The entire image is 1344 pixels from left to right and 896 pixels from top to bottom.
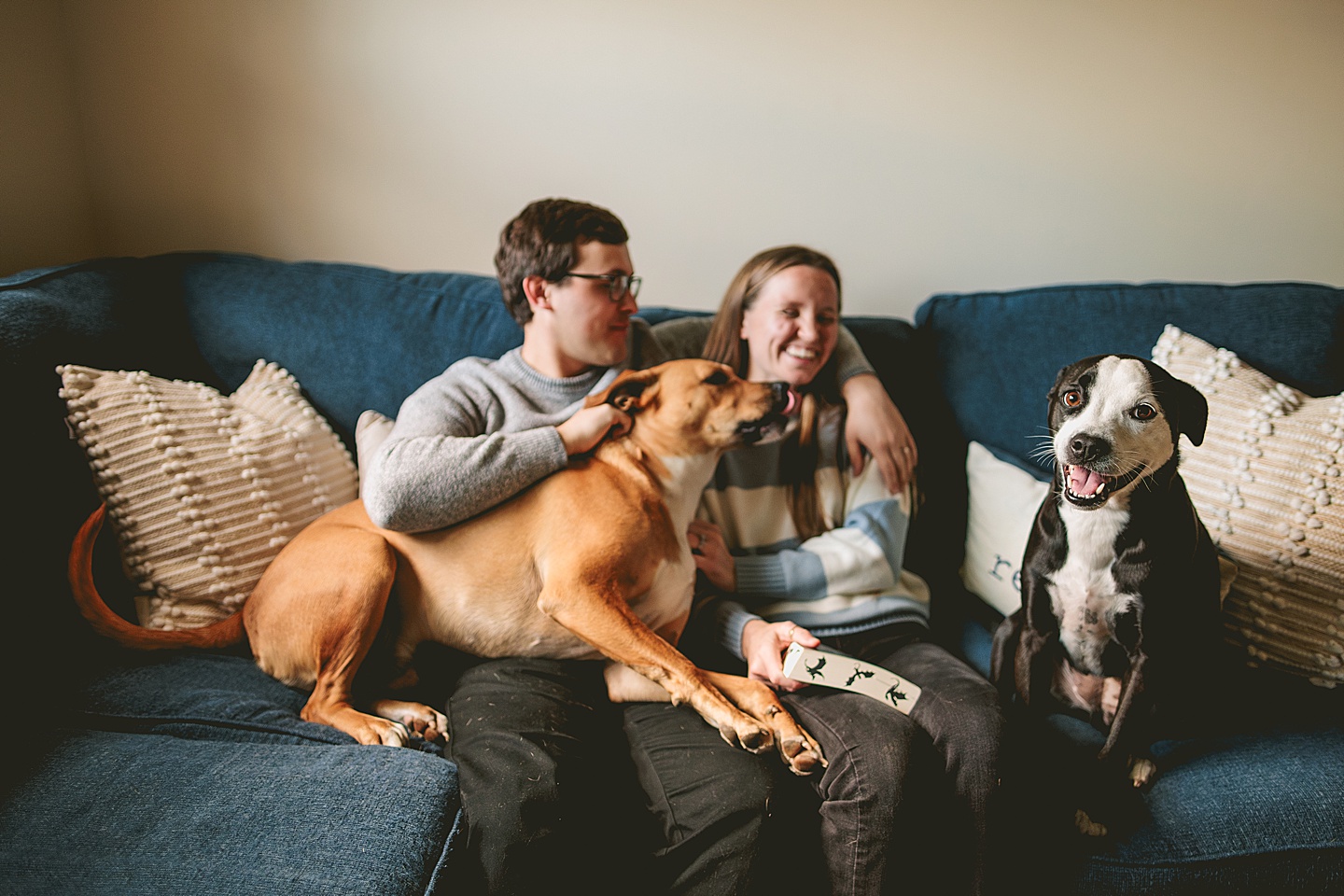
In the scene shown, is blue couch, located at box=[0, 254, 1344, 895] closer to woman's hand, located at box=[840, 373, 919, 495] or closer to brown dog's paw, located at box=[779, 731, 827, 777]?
woman's hand, located at box=[840, 373, 919, 495]

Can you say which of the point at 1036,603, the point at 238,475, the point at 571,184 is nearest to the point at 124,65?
the point at 571,184

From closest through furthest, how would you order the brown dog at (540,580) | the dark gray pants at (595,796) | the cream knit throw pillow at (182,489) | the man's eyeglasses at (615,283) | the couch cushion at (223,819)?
the couch cushion at (223,819), the dark gray pants at (595,796), the brown dog at (540,580), the cream knit throw pillow at (182,489), the man's eyeglasses at (615,283)

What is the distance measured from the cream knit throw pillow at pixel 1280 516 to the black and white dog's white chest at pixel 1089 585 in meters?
0.40

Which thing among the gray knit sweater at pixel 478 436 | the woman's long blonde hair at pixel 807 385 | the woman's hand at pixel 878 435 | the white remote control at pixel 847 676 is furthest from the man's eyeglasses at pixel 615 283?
the white remote control at pixel 847 676

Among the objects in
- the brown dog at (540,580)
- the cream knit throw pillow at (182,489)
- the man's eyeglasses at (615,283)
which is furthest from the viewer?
the man's eyeglasses at (615,283)

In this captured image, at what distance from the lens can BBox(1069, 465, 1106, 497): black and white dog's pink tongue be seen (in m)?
1.26

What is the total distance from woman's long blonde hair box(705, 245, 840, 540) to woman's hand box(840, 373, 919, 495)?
9 cm

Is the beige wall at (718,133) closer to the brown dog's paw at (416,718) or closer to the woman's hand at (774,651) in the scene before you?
the woman's hand at (774,651)

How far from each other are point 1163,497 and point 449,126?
2046 millimetres

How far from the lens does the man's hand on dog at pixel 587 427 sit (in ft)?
5.23

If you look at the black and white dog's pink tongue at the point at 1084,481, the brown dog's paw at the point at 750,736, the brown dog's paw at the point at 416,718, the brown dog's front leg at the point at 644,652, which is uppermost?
the black and white dog's pink tongue at the point at 1084,481

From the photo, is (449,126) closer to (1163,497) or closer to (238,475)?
(238,475)

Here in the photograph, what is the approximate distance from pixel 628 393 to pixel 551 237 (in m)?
0.39

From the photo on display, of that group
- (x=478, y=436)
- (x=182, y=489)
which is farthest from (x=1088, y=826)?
(x=182, y=489)
